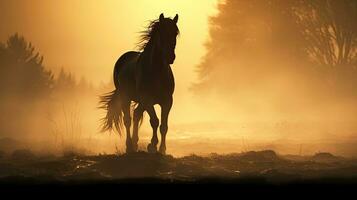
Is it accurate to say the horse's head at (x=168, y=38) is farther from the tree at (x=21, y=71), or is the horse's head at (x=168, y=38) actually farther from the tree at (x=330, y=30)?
the tree at (x=21, y=71)

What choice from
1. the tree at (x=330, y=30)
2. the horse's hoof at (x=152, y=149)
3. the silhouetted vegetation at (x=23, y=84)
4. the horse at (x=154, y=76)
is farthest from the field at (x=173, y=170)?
the silhouetted vegetation at (x=23, y=84)

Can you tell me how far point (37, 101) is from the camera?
216 feet

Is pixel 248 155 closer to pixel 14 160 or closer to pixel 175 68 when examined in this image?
pixel 14 160

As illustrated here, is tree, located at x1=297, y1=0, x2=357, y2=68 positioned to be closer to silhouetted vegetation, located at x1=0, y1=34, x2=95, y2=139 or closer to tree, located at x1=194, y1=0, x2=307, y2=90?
tree, located at x1=194, y1=0, x2=307, y2=90

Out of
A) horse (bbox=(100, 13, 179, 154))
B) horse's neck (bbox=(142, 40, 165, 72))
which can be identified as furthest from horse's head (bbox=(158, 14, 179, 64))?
horse's neck (bbox=(142, 40, 165, 72))

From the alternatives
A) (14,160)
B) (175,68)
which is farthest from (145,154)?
(175,68)

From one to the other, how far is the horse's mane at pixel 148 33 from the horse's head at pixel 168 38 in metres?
0.36

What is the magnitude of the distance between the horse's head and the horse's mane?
0.36 meters

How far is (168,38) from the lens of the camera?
54.5 feet

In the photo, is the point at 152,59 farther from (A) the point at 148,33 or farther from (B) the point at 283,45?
(B) the point at 283,45

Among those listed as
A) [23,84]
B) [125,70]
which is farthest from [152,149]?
[23,84]

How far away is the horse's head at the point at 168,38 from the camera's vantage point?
16531 mm

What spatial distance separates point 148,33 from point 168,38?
1.24 metres

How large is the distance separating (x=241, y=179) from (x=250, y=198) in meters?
2.02
